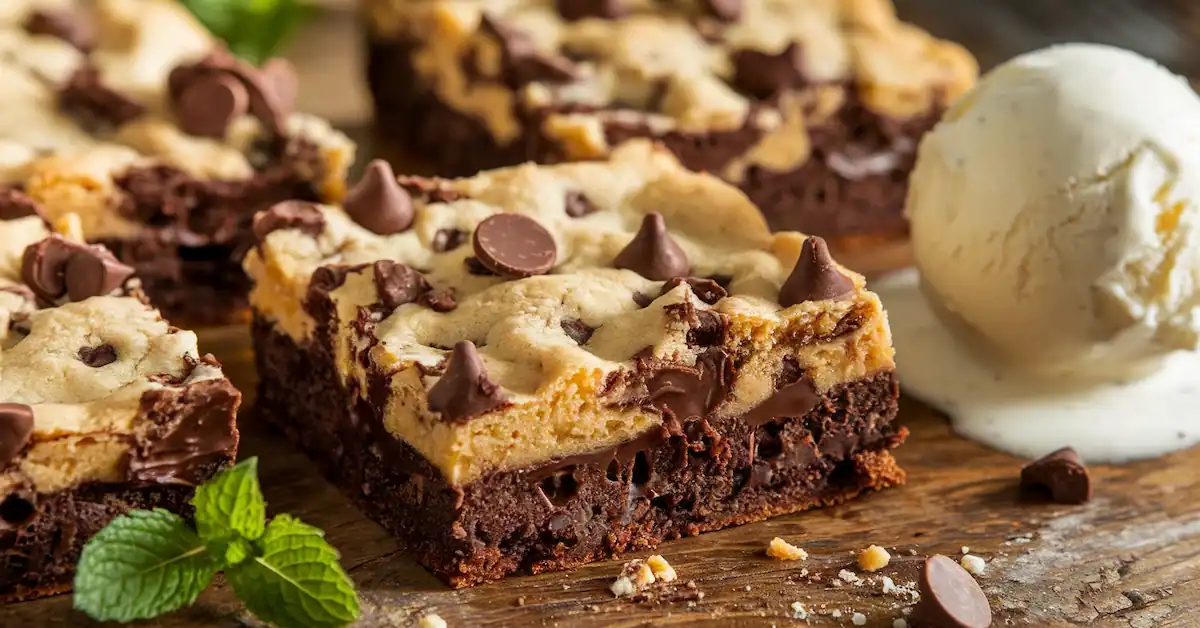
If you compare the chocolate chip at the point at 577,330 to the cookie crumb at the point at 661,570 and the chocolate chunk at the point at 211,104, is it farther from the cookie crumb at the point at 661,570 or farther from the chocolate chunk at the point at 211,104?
the chocolate chunk at the point at 211,104

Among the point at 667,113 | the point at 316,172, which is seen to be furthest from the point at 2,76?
the point at 667,113

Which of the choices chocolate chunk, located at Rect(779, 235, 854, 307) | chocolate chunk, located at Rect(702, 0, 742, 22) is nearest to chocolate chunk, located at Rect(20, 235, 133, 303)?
chocolate chunk, located at Rect(779, 235, 854, 307)

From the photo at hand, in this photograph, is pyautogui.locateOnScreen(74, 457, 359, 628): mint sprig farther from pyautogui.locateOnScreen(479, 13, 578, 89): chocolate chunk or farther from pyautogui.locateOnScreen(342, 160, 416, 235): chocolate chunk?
pyautogui.locateOnScreen(479, 13, 578, 89): chocolate chunk

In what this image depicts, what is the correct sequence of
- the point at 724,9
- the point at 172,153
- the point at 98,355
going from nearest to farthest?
the point at 98,355 < the point at 172,153 < the point at 724,9

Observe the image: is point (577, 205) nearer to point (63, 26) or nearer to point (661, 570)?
point (661, 570)

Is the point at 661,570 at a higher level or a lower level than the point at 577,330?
lower

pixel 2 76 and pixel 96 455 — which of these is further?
pixel 2 76

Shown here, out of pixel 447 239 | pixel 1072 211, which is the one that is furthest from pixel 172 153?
A: pixel 1072 211

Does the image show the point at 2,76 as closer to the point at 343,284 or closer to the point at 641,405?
the point at 343,284
